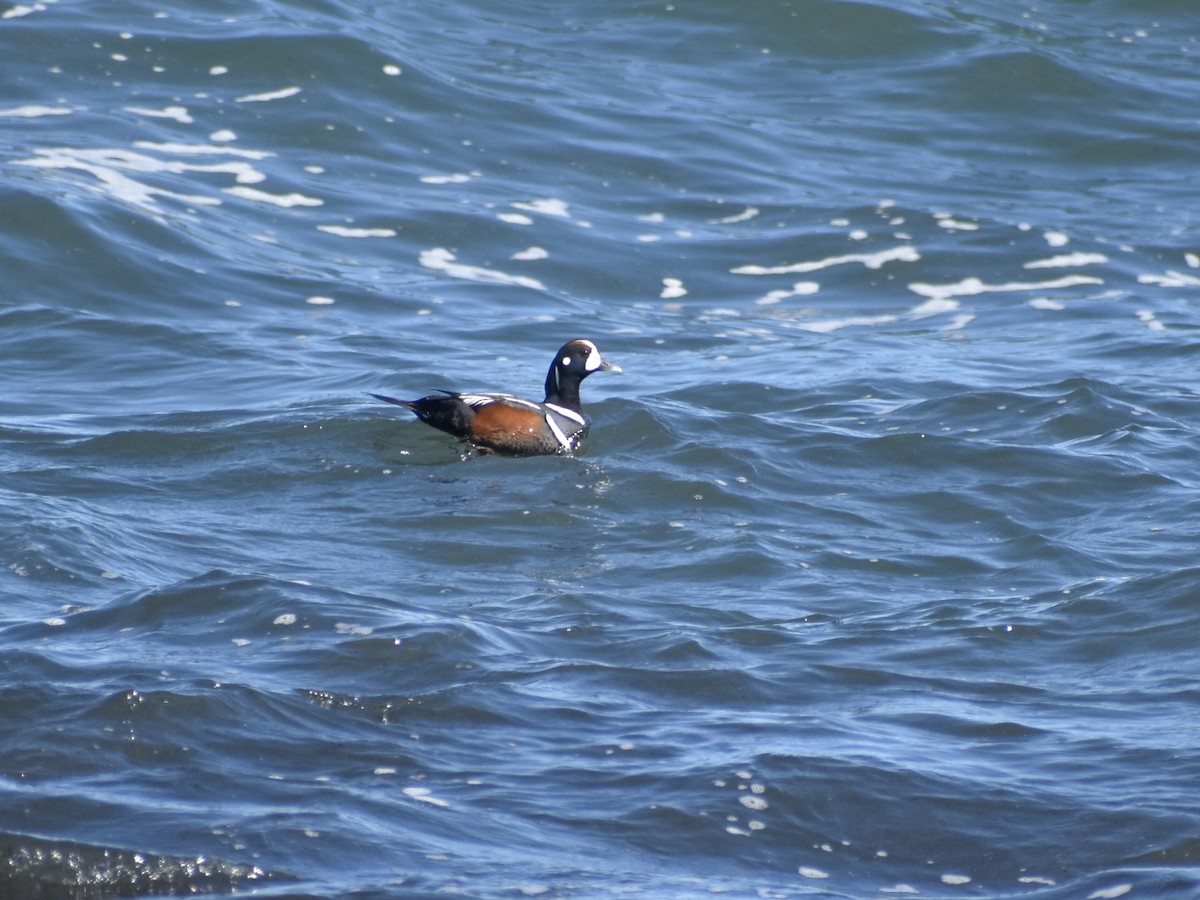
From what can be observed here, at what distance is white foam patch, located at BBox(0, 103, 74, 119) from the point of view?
15766mm

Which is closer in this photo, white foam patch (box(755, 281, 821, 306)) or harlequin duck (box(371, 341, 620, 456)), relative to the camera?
harlequin duck (box(371, 341, 620, 456))

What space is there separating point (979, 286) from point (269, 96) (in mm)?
7289

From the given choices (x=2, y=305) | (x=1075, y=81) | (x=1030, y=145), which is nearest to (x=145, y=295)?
(x=2, y=305)

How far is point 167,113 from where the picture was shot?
1619cm

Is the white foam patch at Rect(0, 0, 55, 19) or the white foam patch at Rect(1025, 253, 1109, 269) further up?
the white foam patch at Rect(0, 0, 55, 19)

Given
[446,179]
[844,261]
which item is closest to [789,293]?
[844,261]

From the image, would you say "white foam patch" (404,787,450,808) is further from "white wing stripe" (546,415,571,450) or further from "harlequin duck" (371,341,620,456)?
"white wing stripe" (546,415,571,450)

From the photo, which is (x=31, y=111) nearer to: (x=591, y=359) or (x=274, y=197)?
(x=274, y=197)

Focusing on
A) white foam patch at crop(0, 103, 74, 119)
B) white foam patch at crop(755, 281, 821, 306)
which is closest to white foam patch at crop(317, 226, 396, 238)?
white foam patch at crop(755, 281, 821, 306)

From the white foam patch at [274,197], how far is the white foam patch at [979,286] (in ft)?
17.2

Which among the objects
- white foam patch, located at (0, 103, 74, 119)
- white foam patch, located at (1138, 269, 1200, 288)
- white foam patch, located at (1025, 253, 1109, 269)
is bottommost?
white foam patch, located at (1138, 269, 1200, 288)

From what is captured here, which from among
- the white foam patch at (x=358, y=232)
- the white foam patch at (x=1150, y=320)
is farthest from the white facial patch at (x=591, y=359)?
the white foam patch at (x=1150, y=320)

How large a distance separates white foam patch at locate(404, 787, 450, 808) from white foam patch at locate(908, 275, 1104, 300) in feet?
31.6

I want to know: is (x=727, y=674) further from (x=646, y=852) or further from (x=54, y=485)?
(x=54, y=485)
